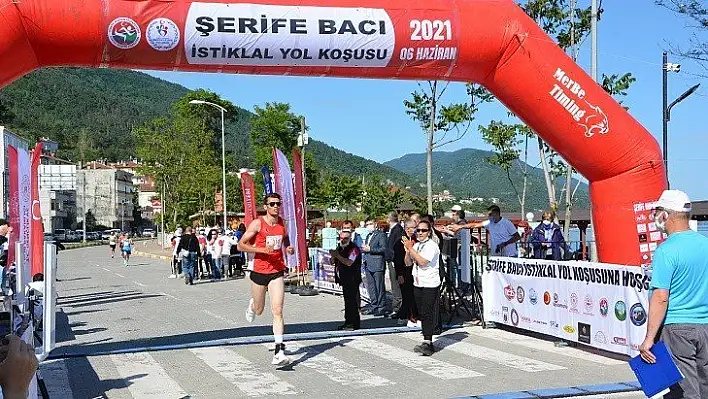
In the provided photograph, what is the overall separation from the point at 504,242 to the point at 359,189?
189 ft

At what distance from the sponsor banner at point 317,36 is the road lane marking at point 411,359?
11.7 ft

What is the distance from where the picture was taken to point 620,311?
29.3 feet

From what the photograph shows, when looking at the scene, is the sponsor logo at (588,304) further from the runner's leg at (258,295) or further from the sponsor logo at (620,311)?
the runner's leg at (258,295)

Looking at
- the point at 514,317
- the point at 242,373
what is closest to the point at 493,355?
the point at 514,317

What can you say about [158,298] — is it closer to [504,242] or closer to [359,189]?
[504,242]

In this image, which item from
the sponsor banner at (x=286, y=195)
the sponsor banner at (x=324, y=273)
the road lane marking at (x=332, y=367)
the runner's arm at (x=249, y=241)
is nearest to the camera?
the road lane marking at (x=332, y=367)

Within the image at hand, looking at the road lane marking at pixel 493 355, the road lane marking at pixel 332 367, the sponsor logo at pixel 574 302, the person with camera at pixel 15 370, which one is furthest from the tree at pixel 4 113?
the person with camera at pixel 15 370

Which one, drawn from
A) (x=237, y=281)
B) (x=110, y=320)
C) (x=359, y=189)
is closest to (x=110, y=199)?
(x=359, y=189)

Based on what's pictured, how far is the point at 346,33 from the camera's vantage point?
923 cm

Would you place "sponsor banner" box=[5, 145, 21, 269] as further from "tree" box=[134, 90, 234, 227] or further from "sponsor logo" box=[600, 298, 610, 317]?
"tree" box=[134, 90, 234, 227]

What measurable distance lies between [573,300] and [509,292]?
62.4 inches

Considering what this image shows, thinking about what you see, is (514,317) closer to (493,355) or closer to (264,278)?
(493,355)

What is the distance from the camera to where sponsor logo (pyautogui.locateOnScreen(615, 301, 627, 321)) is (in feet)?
29.1

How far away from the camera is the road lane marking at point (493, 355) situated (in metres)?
8.77
